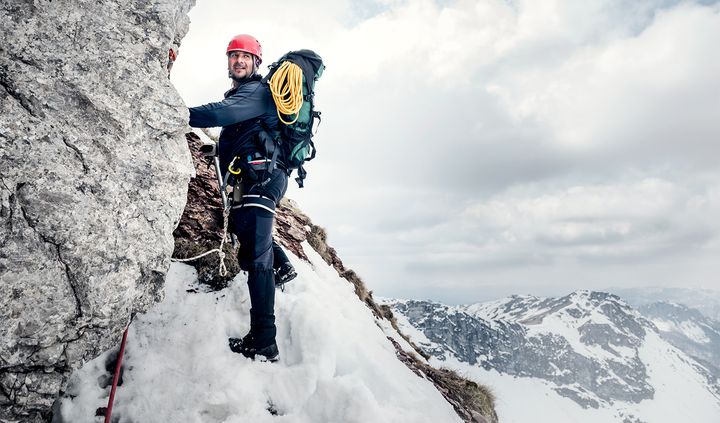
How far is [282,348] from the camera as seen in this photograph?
243 inches

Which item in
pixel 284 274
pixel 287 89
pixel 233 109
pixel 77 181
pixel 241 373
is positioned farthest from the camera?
pixel 284 274

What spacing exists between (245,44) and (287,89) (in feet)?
4.23

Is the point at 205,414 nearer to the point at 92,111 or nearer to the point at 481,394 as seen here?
the point at 92,111

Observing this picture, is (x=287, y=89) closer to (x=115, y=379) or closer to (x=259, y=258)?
(x=259, y=258)

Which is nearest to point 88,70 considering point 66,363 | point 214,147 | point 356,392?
point 214,147

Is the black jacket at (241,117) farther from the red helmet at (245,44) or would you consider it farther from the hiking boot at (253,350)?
the hiking boot at (253,350)

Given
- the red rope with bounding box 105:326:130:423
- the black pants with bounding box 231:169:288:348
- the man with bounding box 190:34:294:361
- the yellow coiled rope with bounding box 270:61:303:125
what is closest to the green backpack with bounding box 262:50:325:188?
the yellow coiled rope with bounding box 270:61:303:125

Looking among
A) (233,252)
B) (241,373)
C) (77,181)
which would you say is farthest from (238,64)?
(241,373)

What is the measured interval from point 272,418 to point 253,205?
2.58 m

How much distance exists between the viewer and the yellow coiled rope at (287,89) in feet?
18.8

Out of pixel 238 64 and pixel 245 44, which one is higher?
pixel 245 44

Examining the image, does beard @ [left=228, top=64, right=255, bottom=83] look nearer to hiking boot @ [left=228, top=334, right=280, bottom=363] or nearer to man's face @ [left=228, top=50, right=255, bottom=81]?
man's face @ [left=228, top=50, right=255, bottom=81]

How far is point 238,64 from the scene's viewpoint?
6.43 meters

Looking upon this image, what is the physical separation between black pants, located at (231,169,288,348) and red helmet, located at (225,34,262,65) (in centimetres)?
192
